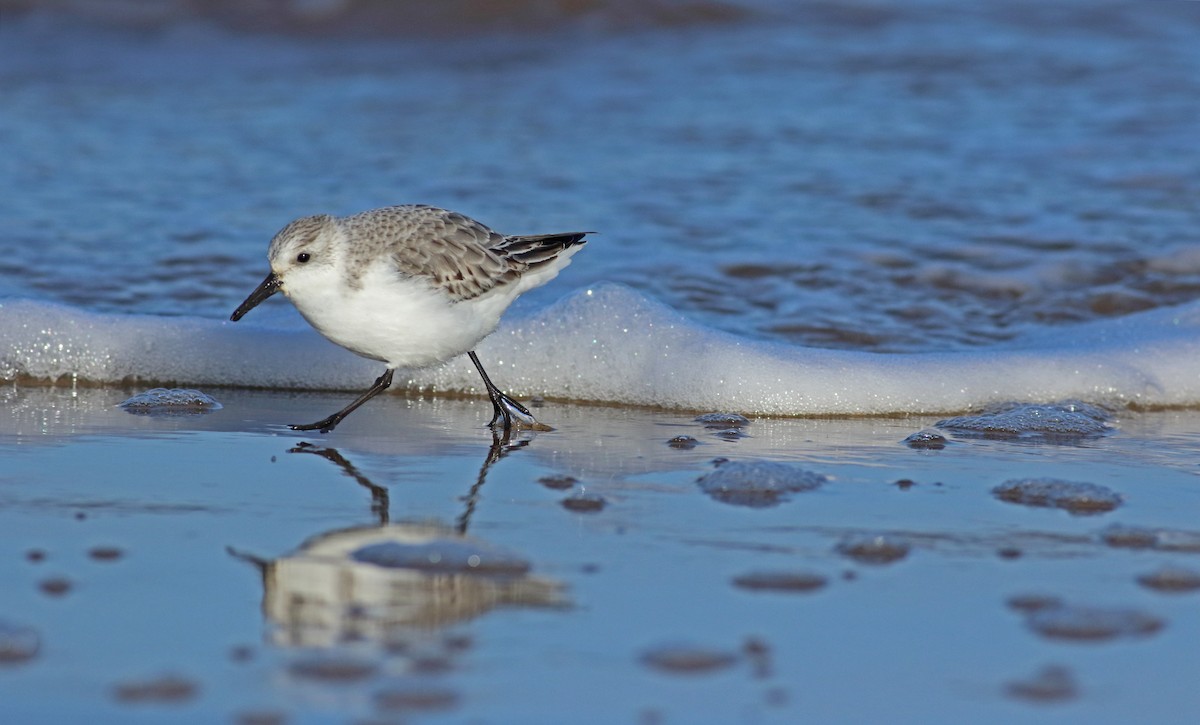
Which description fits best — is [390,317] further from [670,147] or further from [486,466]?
[670,147]

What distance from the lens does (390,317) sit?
163 inches

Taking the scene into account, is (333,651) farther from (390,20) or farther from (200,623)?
(390,20)

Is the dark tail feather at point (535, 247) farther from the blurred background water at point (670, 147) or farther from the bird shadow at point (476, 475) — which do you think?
the blurred background water at point (670, 147)

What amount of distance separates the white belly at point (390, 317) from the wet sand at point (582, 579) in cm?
26

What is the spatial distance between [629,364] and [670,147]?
3.75m

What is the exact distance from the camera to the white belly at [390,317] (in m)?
4.11

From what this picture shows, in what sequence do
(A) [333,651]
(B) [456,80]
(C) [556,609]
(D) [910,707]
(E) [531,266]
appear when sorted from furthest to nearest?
(B) [456,80] → (E) [531,266] → (C) [556,609] → (A) [333,651] → (D) [910,707]

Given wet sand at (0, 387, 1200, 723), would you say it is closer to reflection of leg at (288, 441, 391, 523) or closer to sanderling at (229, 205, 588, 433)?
reflection of leg at (288, 441, 391, 523)

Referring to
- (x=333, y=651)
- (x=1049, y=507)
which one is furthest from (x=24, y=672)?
(x=1049, y=507)

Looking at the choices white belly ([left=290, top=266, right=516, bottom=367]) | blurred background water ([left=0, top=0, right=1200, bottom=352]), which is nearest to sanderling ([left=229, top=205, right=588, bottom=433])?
white belly ([left=290, top=266, right=516, bottom=367])

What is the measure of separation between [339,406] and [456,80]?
604cm

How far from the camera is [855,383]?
4867 millimetres

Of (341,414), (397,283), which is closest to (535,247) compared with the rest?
(397,283)

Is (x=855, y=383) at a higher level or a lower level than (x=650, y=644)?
higher
